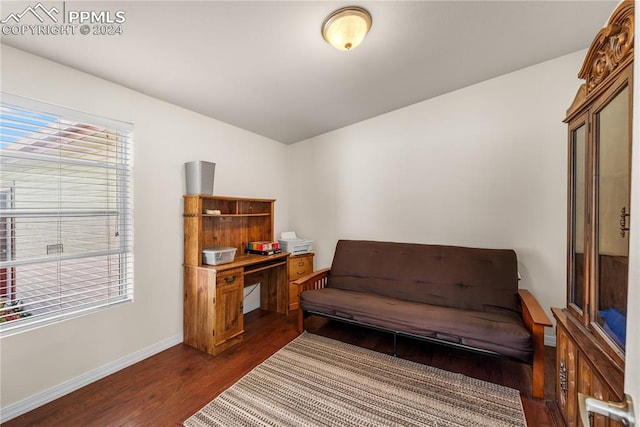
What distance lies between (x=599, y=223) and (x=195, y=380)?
9.00 ft

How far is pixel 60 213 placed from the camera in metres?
1.90

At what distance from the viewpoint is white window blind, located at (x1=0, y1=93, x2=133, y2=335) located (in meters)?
1.70

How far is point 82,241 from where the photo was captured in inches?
80.1

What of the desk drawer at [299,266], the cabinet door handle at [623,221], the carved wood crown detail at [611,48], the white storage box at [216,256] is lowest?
the desk drawer at [299,266]

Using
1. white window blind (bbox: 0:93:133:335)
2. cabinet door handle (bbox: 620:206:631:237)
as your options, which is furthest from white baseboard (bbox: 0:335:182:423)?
cabinet door handle (bbox: 620:206:631:237)

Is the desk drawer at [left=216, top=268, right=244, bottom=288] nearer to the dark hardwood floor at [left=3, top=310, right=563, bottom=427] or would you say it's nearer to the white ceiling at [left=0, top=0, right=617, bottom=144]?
the dark hardwood floor at [left=3, top=310, right=563, bottom=427]

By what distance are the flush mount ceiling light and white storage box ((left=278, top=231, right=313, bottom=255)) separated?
2393mm

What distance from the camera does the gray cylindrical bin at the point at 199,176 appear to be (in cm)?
254

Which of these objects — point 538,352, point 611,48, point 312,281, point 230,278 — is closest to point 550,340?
Answer: point 538,352

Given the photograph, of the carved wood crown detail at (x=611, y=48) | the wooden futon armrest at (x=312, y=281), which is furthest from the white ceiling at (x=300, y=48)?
the wooden futon armrest at (x=312, y=281)

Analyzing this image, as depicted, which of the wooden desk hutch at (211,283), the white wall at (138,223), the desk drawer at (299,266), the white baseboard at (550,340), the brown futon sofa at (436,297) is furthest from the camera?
the desk drawer at (299,266)

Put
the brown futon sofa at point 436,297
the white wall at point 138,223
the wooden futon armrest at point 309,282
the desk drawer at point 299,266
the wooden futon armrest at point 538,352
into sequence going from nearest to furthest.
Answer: the white wall at point 138,223, the wooden futon armrest at point 538,352, the brown futon sofa at point 436,297, the wooden futon armrest at point 309,282, the desk drawer at point 299,266

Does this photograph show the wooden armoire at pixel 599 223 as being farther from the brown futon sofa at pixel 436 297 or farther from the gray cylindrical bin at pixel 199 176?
the gray cylindrical bin at pixel 199 176

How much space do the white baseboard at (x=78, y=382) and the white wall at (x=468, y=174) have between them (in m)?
2.18
